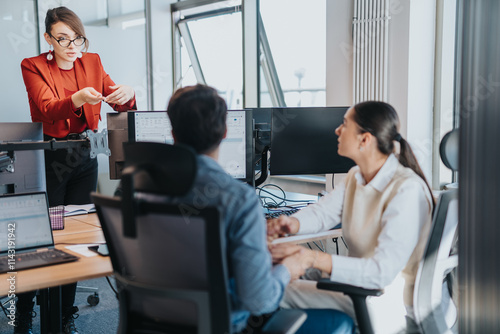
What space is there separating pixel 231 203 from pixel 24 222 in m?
1.01

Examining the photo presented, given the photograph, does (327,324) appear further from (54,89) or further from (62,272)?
(54,89)

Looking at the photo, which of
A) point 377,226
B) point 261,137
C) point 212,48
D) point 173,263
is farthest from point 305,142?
point 212,48

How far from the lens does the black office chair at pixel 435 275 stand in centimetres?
162

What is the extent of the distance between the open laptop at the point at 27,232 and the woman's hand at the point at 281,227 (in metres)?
0.74

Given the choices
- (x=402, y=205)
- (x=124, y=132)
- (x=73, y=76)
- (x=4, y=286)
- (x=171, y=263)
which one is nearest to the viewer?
(x=171, y=263)

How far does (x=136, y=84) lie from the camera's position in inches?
219

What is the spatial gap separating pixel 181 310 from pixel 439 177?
8.91 feet

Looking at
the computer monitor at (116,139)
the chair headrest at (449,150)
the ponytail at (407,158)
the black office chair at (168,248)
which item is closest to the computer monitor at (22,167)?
the computer monitor at (116,139)

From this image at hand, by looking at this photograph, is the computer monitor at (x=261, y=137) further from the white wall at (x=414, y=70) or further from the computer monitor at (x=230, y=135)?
the white wall at (x=414, y=70)

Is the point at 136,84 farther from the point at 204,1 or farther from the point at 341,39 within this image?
the point at 341,39

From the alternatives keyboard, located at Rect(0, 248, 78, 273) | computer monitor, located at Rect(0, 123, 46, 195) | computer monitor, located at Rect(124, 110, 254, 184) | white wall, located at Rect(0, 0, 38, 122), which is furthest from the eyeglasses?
white wall, located at Rect(0, 0, 38, 122)

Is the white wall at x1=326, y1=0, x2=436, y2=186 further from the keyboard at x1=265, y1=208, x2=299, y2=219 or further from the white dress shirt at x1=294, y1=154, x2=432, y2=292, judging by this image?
the white dress shirt at x1=294, y1=154, x2=432, y2=292

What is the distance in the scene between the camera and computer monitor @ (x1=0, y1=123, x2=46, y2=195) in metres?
2.07

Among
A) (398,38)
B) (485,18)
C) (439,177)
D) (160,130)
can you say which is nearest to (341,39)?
(398,38)
